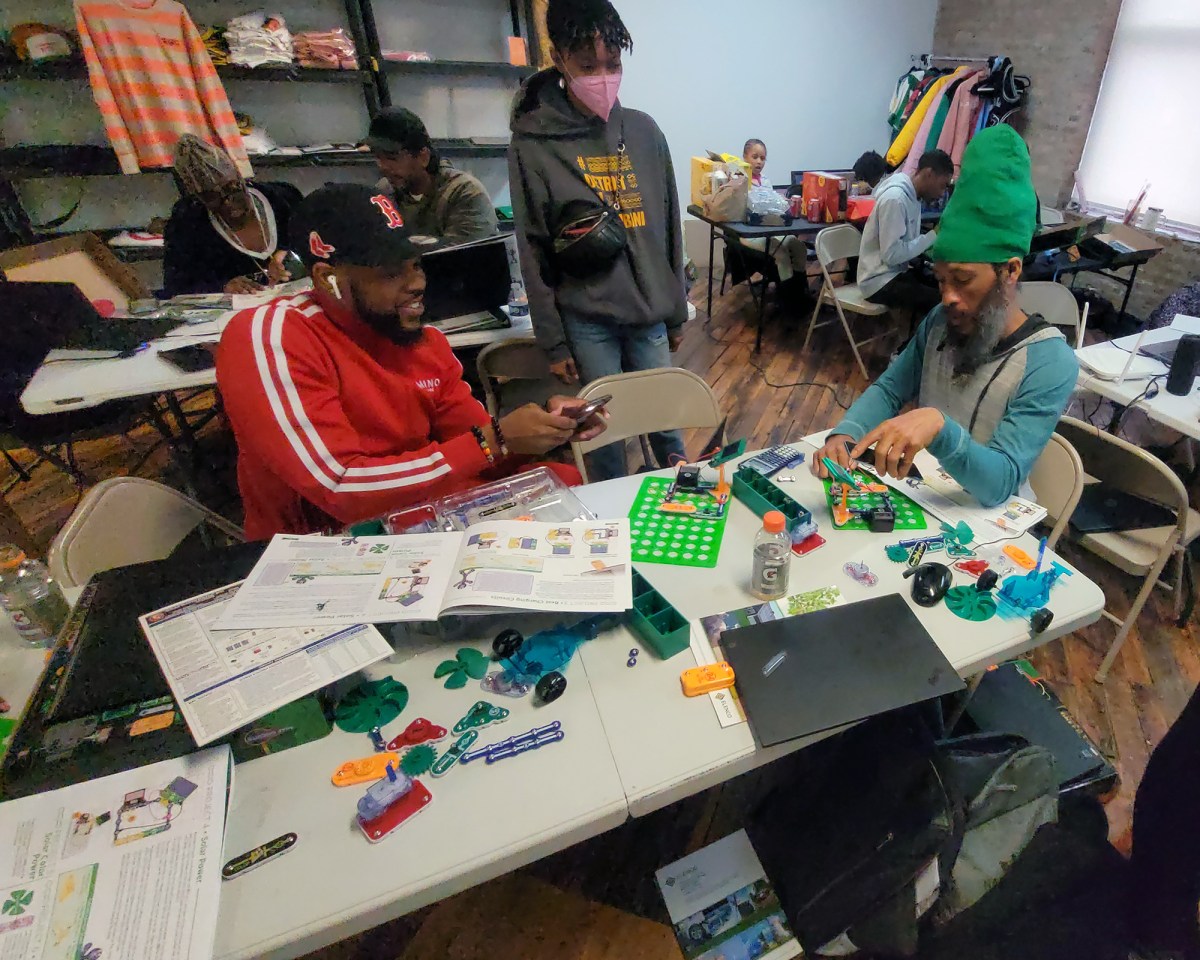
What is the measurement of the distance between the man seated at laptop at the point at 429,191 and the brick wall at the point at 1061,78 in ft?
14.2

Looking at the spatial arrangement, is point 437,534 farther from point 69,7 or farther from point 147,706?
point 69,7

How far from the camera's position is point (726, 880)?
1.29 m

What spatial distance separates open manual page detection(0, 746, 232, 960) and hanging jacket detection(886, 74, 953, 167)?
5.87 metres

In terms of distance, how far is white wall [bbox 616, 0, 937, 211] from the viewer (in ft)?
14.7

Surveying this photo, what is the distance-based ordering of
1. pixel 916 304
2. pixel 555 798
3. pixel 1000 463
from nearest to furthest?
pixel 555 798
pixel 1000 463
pixel 916 304

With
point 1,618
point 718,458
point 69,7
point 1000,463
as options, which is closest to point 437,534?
point 718,458

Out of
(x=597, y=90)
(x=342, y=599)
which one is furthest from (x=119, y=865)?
(x=597, y=90)

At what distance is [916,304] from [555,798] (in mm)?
3333

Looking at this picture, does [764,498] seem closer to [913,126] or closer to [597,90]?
[597,90]

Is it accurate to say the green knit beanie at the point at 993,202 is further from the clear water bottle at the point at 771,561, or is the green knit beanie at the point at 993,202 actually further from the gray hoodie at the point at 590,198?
the gray hoodie at the point at 590,198

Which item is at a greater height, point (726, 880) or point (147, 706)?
point (147, 706)

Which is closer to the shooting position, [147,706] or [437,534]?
[147,706]

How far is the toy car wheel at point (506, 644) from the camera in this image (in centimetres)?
97

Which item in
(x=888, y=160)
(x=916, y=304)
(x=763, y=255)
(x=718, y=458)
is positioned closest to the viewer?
(x=718, y=458)
